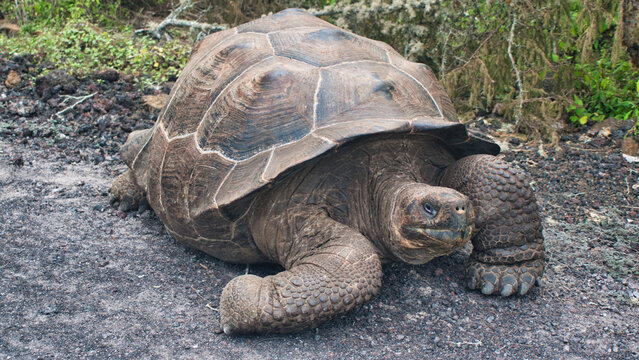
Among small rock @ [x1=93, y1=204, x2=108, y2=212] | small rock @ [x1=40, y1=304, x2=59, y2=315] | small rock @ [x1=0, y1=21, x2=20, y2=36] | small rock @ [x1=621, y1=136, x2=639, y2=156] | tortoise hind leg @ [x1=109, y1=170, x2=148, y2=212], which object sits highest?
small rock @ [x1=0, y1=21, x2=20, y2=36]

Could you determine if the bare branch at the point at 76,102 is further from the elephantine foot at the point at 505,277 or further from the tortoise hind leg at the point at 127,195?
the elephantine foot at the point at 505,277

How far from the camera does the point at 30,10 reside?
791 cm

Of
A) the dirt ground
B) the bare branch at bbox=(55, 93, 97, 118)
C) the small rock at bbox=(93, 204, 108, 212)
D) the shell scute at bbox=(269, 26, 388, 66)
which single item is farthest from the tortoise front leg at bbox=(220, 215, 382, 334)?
the bare branch at bbox=(55, 93, 97, 118)

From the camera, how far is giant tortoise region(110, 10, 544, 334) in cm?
246

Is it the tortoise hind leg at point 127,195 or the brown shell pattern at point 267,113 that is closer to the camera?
the brown shell pattern at point 267,113

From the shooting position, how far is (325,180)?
2791 mm

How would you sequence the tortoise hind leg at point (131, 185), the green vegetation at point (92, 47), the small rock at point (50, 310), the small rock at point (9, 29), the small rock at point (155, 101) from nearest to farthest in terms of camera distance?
the small rock at point (50, 310) → the tortoise hind leg at point (131, 185) → the small rock at point (155, 101) → the green vegetation at point (92, 47) → the small rock at point (9, 29)

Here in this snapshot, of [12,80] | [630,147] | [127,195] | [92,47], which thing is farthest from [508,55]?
[12,80]

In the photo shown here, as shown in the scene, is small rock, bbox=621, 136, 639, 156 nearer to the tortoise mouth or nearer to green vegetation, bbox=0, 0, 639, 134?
green vegetation, bbox=0, 0, 639, 134

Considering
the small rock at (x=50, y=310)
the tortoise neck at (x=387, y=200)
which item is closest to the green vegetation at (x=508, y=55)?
the tortoise neck at (x=387, y=200)

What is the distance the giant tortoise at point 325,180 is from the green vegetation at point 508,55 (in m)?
2.23

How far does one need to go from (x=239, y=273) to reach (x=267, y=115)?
90 centimetres

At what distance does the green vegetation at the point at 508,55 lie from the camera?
499cm

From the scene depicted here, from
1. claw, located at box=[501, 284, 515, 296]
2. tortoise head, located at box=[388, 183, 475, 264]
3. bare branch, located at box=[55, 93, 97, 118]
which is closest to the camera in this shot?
tortoise head, located at box=[388, 183, 475, 264]
